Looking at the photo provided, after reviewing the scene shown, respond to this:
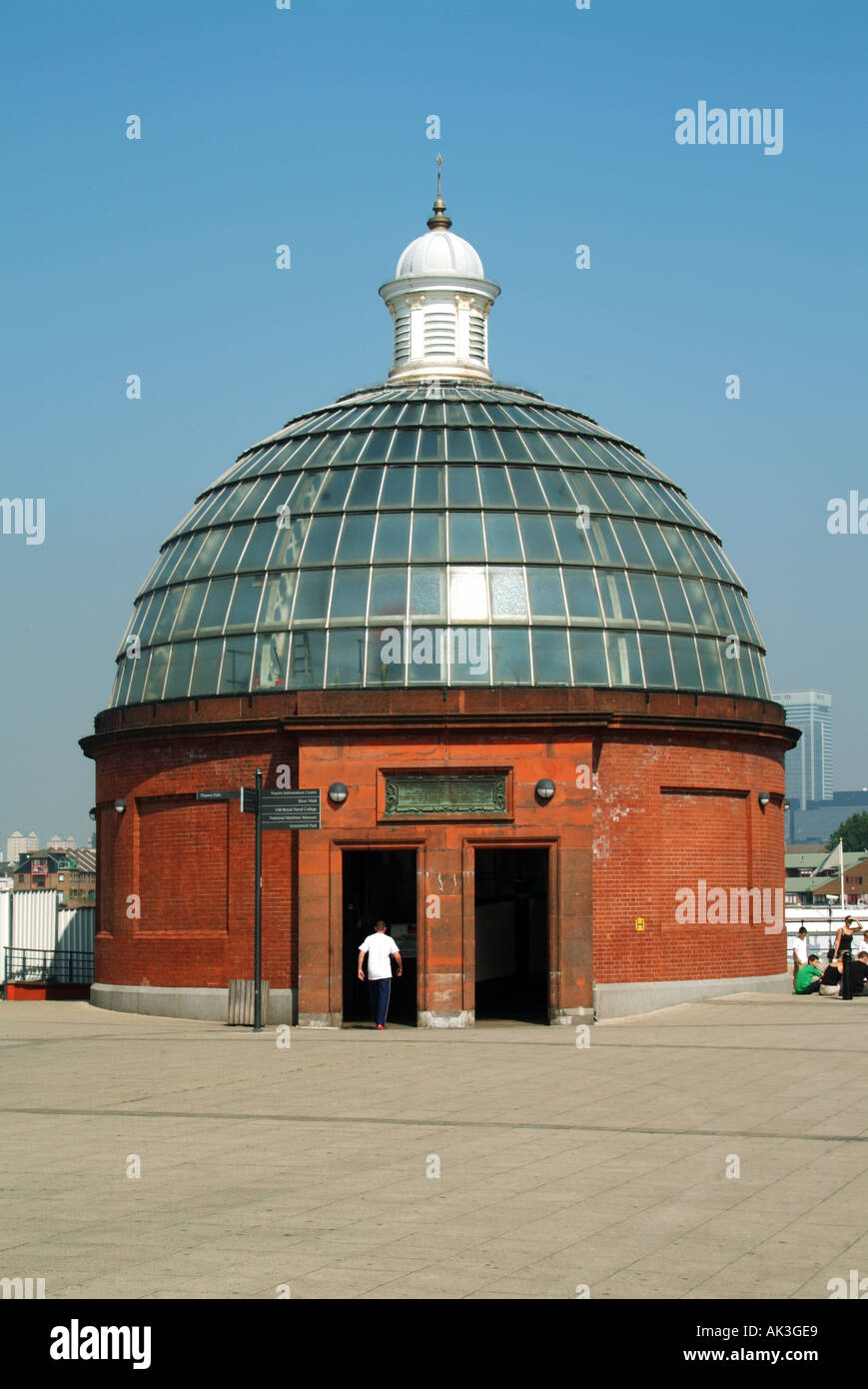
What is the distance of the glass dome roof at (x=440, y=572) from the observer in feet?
99.5

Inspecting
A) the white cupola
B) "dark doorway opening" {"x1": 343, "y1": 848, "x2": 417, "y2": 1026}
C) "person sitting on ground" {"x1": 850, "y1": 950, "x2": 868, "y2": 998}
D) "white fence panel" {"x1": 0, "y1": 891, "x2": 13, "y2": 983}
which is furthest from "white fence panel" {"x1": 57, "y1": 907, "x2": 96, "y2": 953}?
"person sitting on ground" {"x1": 850, "y1": 950, "x2": 868, "y2": 998}

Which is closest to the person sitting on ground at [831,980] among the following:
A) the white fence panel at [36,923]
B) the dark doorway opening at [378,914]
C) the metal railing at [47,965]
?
the dark doorway opening at [378,914]

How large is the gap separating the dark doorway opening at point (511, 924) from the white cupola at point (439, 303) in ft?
39.5

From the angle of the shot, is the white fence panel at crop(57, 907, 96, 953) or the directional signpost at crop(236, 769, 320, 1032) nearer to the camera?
the directional signpost at crop(236, 769, 320, 1032)

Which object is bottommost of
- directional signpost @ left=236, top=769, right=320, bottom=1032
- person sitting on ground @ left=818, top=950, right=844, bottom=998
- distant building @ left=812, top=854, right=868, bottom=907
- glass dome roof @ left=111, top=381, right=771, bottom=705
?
distant building @ left=812, top=854, right=868, bottom=907

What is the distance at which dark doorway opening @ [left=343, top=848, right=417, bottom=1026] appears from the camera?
1243 inches

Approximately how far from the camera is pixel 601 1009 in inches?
1150

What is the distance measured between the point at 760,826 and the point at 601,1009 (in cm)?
581

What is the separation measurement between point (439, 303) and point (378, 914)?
15.4 meters

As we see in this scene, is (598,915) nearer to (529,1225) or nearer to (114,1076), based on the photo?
(114,1076)

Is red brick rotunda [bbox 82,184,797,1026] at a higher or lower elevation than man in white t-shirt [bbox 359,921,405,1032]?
higher

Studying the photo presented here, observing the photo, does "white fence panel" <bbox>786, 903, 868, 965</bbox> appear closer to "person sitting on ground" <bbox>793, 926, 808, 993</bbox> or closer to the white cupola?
"person sitting on ground" <bbox>793, 926, 808, 993</bbox>

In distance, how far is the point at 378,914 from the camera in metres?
34.8

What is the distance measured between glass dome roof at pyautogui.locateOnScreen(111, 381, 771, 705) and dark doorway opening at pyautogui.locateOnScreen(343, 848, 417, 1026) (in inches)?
165
